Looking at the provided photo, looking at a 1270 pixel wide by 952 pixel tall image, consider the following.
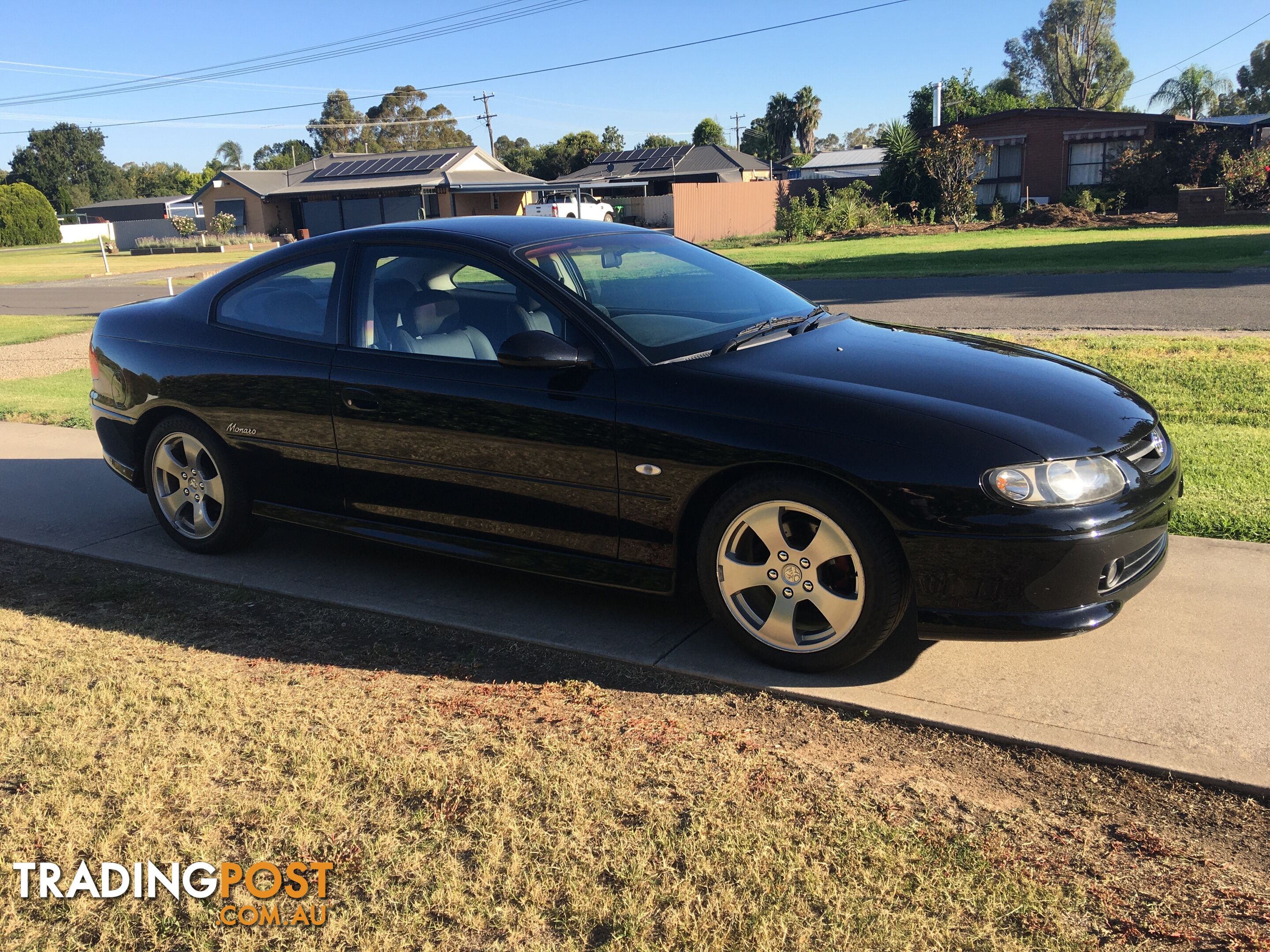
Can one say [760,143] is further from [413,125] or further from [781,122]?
[413,125]

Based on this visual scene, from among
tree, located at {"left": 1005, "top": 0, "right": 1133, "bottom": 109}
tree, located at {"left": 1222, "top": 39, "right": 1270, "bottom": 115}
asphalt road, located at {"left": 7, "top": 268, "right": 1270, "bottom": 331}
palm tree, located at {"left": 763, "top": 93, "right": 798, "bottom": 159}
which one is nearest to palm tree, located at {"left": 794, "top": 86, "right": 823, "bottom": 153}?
palm tree, located at {"left": 763, "top": 93, "right": 798, "bottom": 159}

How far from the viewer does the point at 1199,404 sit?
735 cm

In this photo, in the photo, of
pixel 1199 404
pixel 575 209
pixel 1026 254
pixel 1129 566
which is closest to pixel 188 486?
pixel 1129 566

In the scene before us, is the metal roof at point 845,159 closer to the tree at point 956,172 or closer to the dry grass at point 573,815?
the tree at point 956,172

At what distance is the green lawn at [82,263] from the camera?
37438 millimetres

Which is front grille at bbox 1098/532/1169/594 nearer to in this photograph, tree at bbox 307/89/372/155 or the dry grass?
the dry grass

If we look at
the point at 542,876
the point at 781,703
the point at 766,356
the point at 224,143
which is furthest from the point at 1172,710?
the point at 224,143

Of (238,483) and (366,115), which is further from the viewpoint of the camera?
(366,115)

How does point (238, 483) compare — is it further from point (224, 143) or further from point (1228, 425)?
point (224, 143)

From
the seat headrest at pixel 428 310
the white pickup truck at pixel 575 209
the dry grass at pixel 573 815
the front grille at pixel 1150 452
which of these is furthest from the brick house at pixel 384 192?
the front grille at pixel 1150 452

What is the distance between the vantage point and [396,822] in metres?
2.93

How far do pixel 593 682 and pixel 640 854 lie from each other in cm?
111

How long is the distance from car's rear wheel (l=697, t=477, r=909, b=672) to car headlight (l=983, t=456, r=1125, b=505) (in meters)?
0.39

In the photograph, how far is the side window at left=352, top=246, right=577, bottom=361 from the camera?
4.31 metres
